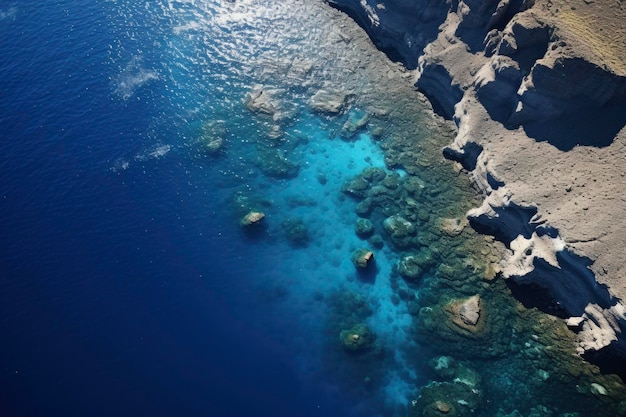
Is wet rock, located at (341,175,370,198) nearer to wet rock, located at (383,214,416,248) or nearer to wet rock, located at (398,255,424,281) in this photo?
wet rock, located at (383,214,416,248)

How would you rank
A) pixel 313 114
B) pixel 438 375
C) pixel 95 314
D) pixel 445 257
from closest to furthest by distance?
pixel 438 375
pixel 95 314
pixel 445 257
pixel 313 114

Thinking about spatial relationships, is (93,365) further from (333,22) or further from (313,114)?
(333,22)

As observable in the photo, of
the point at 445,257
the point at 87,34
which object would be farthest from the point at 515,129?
the point at 87,34

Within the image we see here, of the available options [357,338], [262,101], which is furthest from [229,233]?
[262,101]

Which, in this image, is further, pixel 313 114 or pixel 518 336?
pixel 313 114

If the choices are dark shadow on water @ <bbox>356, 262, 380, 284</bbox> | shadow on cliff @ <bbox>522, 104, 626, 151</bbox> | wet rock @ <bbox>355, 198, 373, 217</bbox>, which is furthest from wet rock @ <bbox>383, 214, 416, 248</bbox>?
shadow on cliff @ <bbox>522, 104, 626, 151</bbox>

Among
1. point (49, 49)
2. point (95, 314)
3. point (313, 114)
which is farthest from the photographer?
point (49, 49)

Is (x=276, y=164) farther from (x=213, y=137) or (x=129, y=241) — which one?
(x=129, y=241)

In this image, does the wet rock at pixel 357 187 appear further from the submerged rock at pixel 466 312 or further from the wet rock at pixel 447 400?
the wet rock at pixel 447 400
